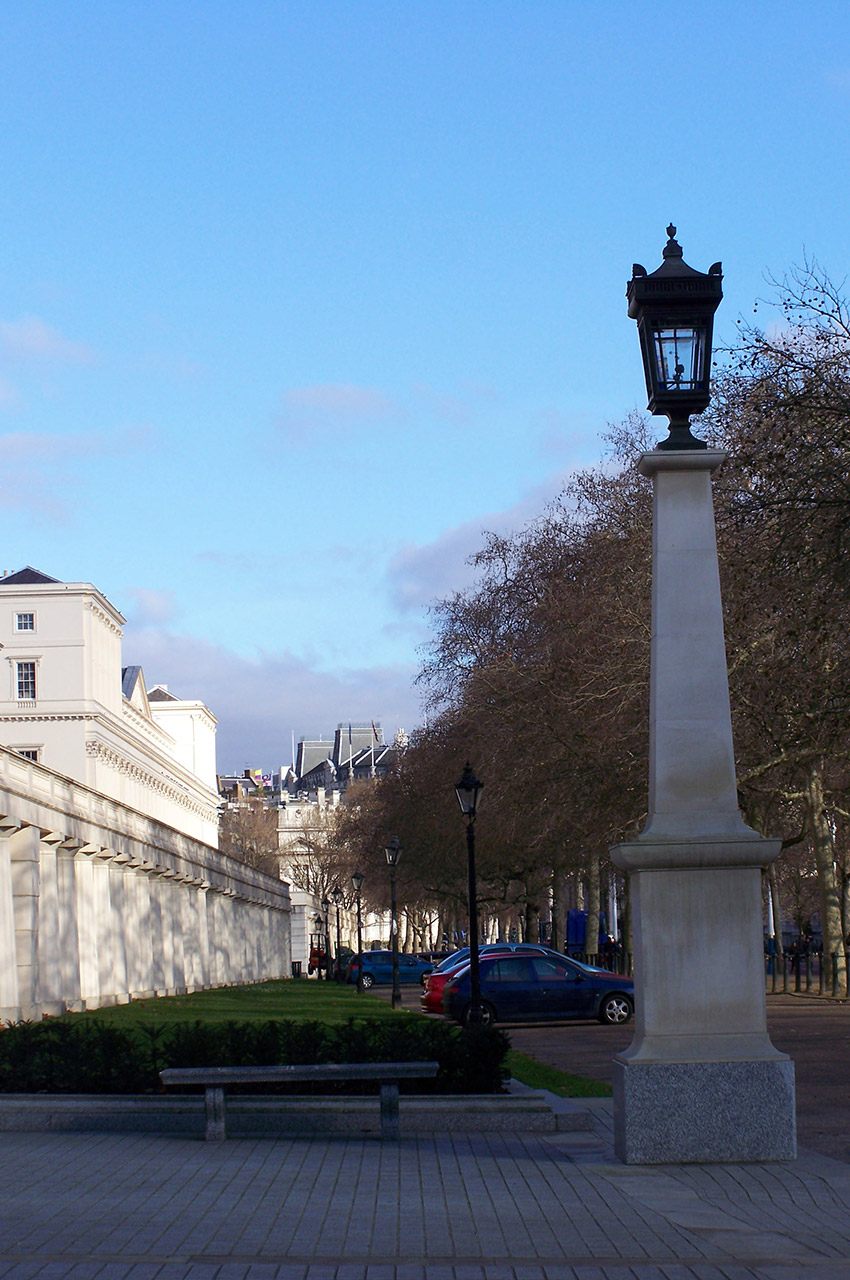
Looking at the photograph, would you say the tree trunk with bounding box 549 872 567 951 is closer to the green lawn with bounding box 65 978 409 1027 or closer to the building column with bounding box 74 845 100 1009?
the green lawn with bounding box 65 978 409 1027

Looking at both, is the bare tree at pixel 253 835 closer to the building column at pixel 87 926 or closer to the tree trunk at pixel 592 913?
the tree trunk at pixel 592 913

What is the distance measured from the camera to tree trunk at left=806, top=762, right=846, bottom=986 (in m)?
35.7

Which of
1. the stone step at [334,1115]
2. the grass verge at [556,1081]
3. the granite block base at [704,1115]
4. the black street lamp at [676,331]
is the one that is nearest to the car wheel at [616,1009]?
the grass verge at [556,1081]

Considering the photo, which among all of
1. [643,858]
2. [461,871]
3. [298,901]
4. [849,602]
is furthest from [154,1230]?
[298,901]

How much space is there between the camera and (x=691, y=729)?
11.0 meters

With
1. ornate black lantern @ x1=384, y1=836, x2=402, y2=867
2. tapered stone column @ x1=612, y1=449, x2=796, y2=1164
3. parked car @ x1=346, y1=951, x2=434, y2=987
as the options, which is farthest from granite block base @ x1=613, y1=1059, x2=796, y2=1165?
parked car @ x1=346, y1=951, x2=434, y2=987

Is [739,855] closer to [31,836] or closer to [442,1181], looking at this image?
[442,1181]

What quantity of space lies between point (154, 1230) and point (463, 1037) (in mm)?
4886

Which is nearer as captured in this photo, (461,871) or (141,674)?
(461,871)

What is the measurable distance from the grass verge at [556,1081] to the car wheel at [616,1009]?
1114cm

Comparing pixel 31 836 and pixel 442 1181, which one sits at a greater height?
pixel 31 836

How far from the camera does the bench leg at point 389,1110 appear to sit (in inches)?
479

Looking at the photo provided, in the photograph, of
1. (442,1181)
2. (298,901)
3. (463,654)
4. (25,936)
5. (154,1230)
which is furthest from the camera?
(298,901)

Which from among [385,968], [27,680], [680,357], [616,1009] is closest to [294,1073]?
[680,357]
